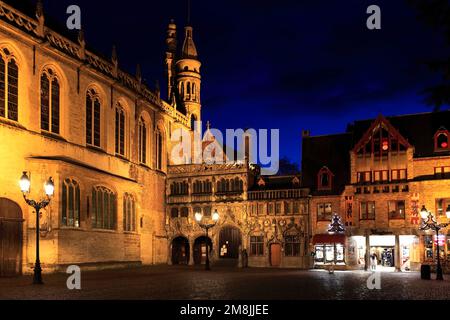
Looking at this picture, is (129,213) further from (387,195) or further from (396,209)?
(396,209)

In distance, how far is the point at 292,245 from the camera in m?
53.4

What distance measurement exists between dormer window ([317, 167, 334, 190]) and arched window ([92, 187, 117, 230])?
1838 cm

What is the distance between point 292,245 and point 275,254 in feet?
6.58

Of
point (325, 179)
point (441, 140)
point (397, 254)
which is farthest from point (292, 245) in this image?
point (441, 140)

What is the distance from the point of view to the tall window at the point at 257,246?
54.7 metres

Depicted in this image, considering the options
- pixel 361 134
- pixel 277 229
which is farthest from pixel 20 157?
pixel 361 134

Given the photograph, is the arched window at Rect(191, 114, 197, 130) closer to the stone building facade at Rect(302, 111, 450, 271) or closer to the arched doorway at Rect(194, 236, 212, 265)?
the arched doorway at Rect(194, 236, 212, 265)

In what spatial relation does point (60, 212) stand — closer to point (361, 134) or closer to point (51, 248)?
point (51, 248)

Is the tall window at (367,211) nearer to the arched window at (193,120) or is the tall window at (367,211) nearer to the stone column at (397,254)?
the stone column at (397,254)

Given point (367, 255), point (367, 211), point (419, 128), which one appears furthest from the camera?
point (419, 128)

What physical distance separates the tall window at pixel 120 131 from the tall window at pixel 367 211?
20.7 meters

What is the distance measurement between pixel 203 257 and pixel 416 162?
22.3 meters

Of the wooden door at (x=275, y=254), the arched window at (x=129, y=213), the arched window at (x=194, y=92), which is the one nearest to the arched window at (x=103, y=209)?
the arched window at (x=129, y=213)

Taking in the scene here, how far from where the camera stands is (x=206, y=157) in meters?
73.2
